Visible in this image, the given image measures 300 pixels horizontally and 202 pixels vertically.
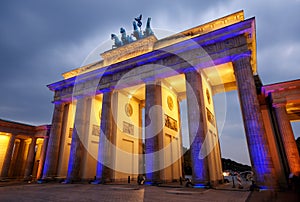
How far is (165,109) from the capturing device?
54.1 ft

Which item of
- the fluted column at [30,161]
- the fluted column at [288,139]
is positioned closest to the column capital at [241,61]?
the fluted column at [288,139]

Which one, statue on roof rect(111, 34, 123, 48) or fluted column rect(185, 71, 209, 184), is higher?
statue on roof rect(111, 34, 123, 48)

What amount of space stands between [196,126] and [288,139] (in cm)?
595

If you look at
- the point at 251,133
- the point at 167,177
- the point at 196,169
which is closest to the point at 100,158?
the point at 167,177

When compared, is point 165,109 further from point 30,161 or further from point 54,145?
point 30,161

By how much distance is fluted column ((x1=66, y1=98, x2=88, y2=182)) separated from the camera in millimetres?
16203

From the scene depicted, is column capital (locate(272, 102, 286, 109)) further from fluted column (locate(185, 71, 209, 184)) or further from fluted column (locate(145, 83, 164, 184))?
fluted column (locate(145, 83, 164, 184))

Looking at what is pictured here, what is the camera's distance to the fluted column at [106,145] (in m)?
15.1

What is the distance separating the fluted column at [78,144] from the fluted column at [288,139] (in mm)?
16188

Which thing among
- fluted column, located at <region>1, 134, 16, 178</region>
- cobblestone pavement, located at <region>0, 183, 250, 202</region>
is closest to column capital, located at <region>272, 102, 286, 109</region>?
cobblestone pavement, located at <region>0, 183, 250, 202</region>

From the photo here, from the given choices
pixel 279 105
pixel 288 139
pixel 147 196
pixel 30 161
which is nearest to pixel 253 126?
pixel 288 139

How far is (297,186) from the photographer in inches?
410

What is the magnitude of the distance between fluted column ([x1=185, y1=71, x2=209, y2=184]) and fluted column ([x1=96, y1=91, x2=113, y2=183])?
7.28 meters

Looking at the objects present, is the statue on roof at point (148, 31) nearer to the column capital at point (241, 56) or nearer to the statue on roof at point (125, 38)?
the statue on roof at point (125, 38)
